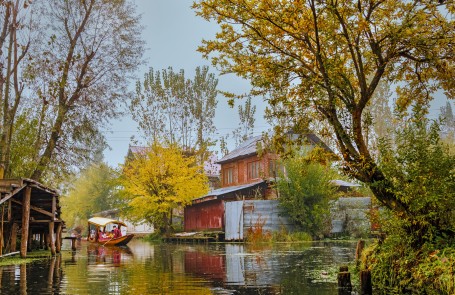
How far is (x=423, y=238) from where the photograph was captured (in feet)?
33.6

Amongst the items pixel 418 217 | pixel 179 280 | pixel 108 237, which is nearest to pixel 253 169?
pixel 108 237

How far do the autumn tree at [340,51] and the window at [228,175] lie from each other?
35415mm

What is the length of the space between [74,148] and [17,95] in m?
4.48

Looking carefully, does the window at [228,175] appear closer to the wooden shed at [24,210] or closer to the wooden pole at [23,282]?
the wooden shed at [24,210]

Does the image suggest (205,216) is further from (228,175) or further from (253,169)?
(228,175)

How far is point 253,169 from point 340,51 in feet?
106

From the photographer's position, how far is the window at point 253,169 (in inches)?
1735

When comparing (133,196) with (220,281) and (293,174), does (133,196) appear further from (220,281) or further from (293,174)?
(220,281)

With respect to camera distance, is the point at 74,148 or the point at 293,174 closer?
the point at 74,148

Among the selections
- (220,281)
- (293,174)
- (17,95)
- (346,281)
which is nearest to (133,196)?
(293,174)

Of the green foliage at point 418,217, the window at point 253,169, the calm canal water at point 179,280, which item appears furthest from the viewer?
the window at point 253,169

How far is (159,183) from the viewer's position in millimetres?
41750

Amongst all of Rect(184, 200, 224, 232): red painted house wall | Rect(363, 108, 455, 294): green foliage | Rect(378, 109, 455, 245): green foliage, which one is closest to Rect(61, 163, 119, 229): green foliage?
Rect(184, 200, 224, 232): red painted house wall

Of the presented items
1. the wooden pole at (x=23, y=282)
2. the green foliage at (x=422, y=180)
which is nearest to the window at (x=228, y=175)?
the wooden pole at (x=23, y=282)
